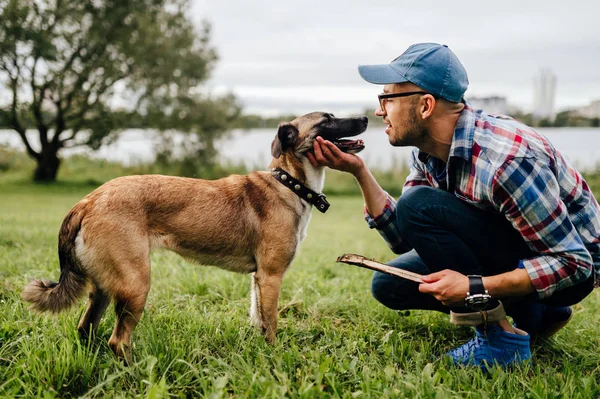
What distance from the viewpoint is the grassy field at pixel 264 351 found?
229cm

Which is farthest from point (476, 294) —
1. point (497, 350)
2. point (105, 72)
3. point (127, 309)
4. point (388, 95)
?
point (105, 72)

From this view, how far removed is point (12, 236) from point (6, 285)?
2413 mm

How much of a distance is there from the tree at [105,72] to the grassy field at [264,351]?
11.7 metres

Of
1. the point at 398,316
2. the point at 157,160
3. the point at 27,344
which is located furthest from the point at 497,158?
the point at 157,160

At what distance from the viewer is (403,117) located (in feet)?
8.80

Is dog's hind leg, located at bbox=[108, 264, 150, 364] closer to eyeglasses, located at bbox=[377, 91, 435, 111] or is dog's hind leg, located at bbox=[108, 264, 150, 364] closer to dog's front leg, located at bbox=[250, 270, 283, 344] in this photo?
dog's front leg, located at bbox=[250, 270, 283, 344]

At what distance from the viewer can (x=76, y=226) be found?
269cm

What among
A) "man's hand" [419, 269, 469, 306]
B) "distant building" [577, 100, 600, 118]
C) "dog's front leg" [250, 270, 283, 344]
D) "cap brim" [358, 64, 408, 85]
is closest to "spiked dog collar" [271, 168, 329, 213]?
"dog's front leg" [250, 270, 283, 344]

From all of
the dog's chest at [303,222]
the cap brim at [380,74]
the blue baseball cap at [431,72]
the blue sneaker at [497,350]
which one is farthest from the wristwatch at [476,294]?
the dog's chest at [303,222]

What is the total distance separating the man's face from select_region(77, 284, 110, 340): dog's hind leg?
1.93m

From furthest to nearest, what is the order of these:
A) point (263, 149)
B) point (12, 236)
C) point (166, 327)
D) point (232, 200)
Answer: point (263, 149) → point (12, 236) → point (232, 200) → point (166, 327)

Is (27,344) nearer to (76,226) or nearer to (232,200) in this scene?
(76,226)

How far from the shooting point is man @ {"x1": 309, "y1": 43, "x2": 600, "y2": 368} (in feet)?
7.77

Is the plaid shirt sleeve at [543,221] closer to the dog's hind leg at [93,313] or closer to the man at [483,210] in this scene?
the man at [483,210]
